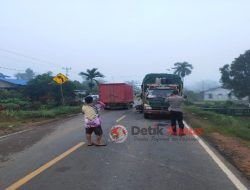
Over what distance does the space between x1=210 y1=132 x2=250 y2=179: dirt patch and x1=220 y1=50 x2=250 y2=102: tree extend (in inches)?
1935

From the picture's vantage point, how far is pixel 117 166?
7074mm

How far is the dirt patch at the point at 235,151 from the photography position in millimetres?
7113

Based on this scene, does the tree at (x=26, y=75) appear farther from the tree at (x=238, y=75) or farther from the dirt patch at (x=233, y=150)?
the dirt patch at (x=233, y=150)

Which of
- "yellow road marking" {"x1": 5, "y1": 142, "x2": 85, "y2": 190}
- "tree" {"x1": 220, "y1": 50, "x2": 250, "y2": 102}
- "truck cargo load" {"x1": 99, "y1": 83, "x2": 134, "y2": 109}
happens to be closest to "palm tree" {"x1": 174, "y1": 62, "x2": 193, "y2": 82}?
"tree" {"x1": 220, "y1": 50, "x2": 250, "y2": 102}

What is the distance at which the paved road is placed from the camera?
5.76 meters

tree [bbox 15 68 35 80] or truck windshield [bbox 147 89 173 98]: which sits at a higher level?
tree [bbox 15 68 35 80]

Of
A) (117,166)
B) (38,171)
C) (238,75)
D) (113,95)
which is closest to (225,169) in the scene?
(117,166)

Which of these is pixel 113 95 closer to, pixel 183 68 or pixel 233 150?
pixel 233 150

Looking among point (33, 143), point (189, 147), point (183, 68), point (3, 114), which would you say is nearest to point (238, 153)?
point (189, 147)

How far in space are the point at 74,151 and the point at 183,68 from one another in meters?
80.2

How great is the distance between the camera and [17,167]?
7.10 metres

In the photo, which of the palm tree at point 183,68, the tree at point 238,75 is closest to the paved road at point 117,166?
the tree at point 238,75

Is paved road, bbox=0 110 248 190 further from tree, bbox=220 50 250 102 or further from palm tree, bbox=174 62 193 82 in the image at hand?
palm tree, bbox=174 62 193 82

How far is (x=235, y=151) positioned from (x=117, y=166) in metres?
3.75
